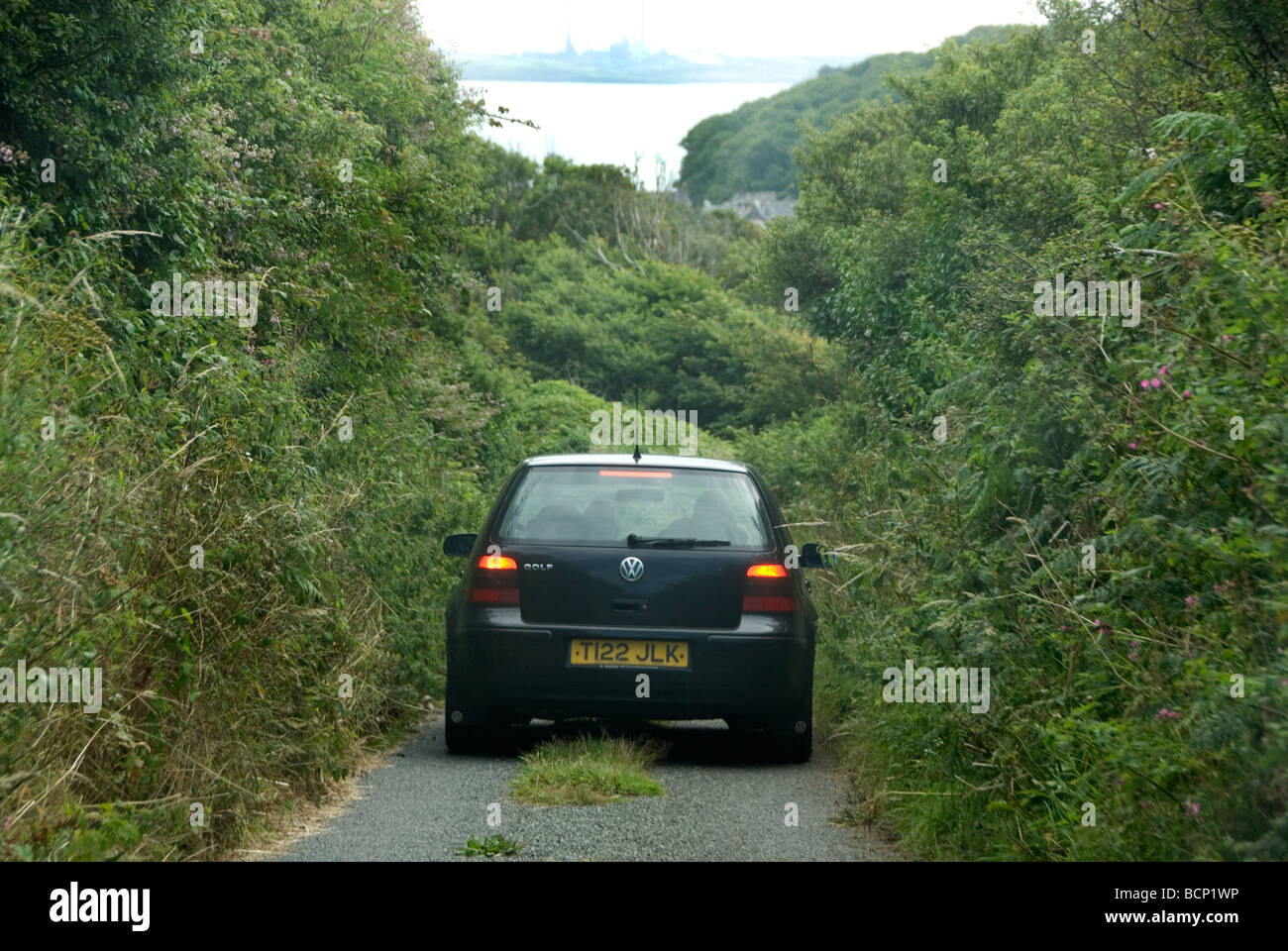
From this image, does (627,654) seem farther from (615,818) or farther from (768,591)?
(615,818)

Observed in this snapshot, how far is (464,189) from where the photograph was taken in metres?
24.2

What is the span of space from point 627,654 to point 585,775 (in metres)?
0.86

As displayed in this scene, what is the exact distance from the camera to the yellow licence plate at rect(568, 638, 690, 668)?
8242 mm

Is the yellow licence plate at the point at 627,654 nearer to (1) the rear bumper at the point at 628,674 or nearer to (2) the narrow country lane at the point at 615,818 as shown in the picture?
(1) the rear bumper at the point at 628,674

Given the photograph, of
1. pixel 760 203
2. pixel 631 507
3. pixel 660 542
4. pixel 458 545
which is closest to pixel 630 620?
pixel 660 542

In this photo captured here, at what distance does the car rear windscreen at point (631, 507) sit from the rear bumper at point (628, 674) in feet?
1.68

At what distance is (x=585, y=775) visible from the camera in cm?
757

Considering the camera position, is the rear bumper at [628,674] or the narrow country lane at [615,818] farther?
the rear bumper at [628,674]

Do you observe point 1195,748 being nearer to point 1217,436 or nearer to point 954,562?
point 1217,436

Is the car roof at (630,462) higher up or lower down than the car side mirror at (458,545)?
higher up

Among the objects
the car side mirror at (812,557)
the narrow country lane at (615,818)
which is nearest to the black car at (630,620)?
the narrow country lane at (615,818)

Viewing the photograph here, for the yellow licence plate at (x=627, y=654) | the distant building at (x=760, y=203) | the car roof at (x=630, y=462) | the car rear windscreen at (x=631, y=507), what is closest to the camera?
the yellow licence plate at (x=627, y=654)

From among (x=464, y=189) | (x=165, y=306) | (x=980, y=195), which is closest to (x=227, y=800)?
(x=165, y=306)

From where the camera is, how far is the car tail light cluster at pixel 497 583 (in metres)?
8.37
